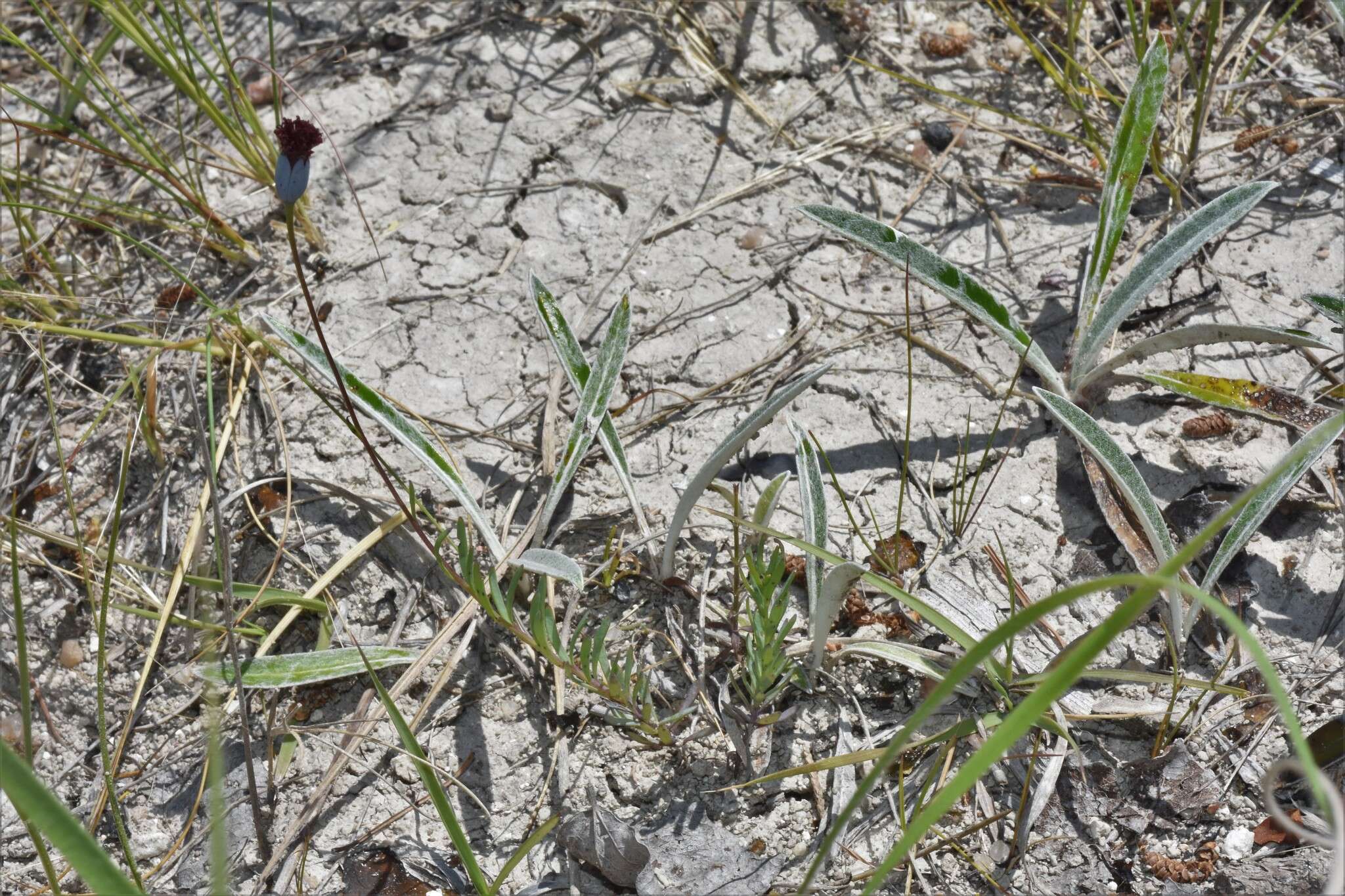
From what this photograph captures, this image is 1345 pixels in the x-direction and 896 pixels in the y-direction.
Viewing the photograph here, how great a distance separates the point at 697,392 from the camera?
6.87ft

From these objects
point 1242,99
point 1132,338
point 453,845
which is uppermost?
point 1242,99

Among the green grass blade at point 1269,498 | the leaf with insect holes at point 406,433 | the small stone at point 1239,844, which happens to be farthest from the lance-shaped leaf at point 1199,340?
the leaf with insect holes at point 406,433

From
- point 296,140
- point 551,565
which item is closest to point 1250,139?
point 551,565

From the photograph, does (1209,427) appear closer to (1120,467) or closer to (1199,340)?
(1199,340)

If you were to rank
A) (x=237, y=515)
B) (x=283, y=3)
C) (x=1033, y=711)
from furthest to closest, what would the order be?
(x=283, y=3)
(x=237, y=515)
(x=1033, y=711)

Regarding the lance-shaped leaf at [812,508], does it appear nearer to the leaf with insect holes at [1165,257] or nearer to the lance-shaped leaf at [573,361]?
the lance-shaped leaf at [573,361]

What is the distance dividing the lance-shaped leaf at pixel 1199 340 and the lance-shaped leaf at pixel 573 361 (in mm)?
951

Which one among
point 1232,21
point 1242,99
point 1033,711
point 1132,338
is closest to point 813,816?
point 1033,711

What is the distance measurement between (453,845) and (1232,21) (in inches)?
109

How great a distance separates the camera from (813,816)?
1594 mm

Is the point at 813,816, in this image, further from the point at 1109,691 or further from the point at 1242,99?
the point at 1242,99

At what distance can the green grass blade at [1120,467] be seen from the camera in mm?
1666

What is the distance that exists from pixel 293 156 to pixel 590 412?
78 cm

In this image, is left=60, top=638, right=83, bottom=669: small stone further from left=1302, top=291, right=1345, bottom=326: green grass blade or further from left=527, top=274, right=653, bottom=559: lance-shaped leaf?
left=1302, top=291, right=1345, bottom=326: green grass blade
